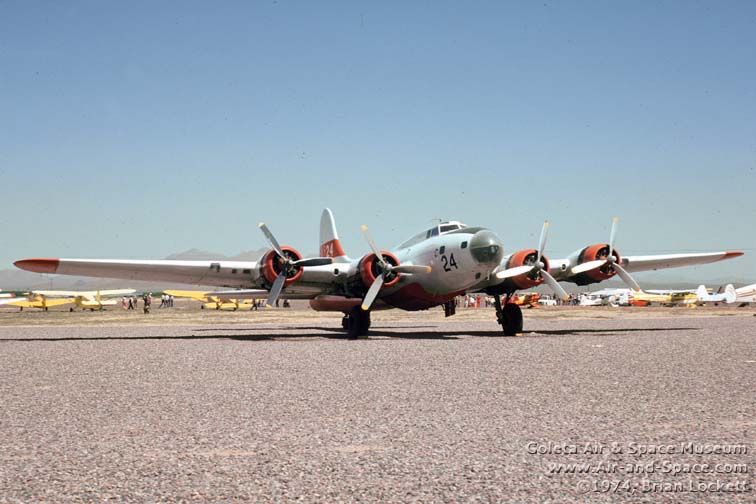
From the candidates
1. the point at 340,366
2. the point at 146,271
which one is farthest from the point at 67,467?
the point at 146,271

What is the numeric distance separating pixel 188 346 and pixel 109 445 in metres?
14.0

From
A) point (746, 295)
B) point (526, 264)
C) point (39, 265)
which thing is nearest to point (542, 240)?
point (526, 264)

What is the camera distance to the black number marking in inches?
936

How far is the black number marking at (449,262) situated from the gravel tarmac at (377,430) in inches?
360

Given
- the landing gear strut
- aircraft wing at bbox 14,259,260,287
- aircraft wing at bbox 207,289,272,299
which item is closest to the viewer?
aircraft wing at bbox 14,259,260,287

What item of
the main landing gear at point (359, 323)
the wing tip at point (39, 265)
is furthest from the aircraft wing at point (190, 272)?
the main landing gear at point (359, 323)

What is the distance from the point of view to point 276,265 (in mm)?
25172

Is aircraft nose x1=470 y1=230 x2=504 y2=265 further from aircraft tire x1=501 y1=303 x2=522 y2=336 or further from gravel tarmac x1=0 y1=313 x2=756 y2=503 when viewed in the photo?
gravel tarmac x1=0 y1=313 x2=756 y2=503

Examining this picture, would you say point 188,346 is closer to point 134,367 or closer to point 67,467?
point 134,367

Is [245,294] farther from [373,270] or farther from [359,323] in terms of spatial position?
[373,270]

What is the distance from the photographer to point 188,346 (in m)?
20.4

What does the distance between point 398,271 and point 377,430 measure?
17.8m

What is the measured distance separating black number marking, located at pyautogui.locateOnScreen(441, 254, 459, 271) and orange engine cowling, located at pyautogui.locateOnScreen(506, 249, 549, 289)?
3.17 meters

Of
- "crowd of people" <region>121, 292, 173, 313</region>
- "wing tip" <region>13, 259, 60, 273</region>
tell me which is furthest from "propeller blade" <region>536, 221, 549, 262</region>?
"crowd of people" <region>121, 292, 173, 313</region>
